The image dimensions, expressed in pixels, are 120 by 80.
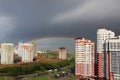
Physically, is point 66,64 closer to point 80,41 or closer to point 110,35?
point 80,41

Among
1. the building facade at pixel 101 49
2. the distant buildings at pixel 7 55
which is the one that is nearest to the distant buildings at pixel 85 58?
the building facade at pixel 101 49

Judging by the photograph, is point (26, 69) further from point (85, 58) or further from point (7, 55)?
point (7, 55)

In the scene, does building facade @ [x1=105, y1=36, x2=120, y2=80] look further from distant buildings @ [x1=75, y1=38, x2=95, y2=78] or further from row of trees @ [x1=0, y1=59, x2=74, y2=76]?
row of trees @ [x1=0, y1=59, x2=74, y2=76]

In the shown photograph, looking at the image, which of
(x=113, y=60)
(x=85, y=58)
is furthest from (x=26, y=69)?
(x=113, y=60)

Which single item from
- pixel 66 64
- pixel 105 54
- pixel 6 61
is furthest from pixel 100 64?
pixel 6 61

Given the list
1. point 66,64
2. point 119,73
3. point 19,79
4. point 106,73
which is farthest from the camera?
point 66,64
